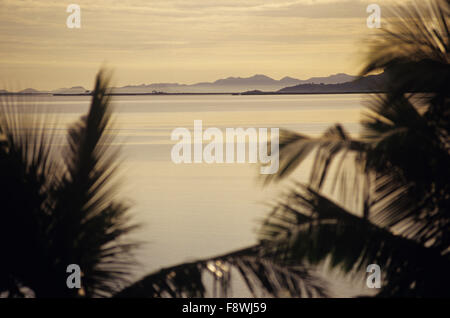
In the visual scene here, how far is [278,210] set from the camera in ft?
13.9

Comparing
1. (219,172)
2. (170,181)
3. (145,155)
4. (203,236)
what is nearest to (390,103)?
(203,236)

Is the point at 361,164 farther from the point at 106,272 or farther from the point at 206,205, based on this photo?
the point at 206,205

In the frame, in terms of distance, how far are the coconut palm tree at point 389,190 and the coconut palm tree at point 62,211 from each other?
449 mm

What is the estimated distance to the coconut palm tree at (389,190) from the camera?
4105 millimetres

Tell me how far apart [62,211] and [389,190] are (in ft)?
8.09

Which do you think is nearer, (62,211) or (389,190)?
(62,211)

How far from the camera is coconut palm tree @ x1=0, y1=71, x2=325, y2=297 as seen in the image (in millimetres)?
4082

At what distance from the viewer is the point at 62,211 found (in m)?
4.15

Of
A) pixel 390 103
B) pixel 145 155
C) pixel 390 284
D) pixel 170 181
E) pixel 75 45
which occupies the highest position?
pixel 75 45

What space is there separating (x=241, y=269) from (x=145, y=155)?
22210mm

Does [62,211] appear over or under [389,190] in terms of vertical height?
under

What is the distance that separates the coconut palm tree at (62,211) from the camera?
408 cm

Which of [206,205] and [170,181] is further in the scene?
[170,181]

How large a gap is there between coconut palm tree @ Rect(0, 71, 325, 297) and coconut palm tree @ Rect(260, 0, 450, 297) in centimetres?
45
